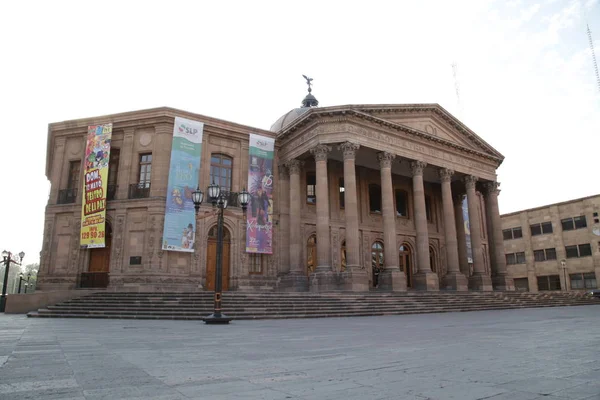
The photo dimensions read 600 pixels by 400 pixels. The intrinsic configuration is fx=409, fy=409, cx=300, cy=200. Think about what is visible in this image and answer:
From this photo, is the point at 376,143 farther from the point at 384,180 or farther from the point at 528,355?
the point at 528,355

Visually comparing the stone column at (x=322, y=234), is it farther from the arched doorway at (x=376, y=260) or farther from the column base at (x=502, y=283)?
the column base at (x=502, y=283)

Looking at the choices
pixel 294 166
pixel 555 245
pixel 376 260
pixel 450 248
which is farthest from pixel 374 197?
pixel 555 245

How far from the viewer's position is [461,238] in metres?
30.0

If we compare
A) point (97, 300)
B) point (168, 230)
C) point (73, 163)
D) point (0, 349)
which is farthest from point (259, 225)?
point (0, 349)

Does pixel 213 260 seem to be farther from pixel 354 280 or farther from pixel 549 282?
pixel 549 282

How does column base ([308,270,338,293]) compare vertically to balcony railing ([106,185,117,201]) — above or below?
below

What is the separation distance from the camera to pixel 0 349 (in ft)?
18.1

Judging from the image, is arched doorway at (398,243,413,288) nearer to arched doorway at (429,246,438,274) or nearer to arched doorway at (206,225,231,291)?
arched doorway at (429,246,438,274)

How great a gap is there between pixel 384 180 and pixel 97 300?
608 inches

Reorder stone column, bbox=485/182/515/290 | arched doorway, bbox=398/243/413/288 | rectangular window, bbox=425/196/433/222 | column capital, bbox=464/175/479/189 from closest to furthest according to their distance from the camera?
stone column, bbox=485/182/515/290
column capital, bbox=464/175/479/189
arched doorway, bbox=398/243/413/288
rectangular window, bbox=425/196/433/222

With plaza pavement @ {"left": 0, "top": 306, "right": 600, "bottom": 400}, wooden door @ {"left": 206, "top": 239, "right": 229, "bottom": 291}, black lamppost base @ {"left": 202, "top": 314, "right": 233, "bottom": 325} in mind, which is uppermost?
wooden door @ {"left": 206, "top": 239, "right": 229, "bottom": 291}

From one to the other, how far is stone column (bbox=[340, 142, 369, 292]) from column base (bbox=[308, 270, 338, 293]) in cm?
71

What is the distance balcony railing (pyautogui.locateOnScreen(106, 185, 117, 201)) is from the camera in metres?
22.3

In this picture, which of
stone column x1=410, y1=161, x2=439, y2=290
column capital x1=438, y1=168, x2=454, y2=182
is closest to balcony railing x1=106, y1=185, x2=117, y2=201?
stone column x1=410, y1=161, x2=439, y2=290
